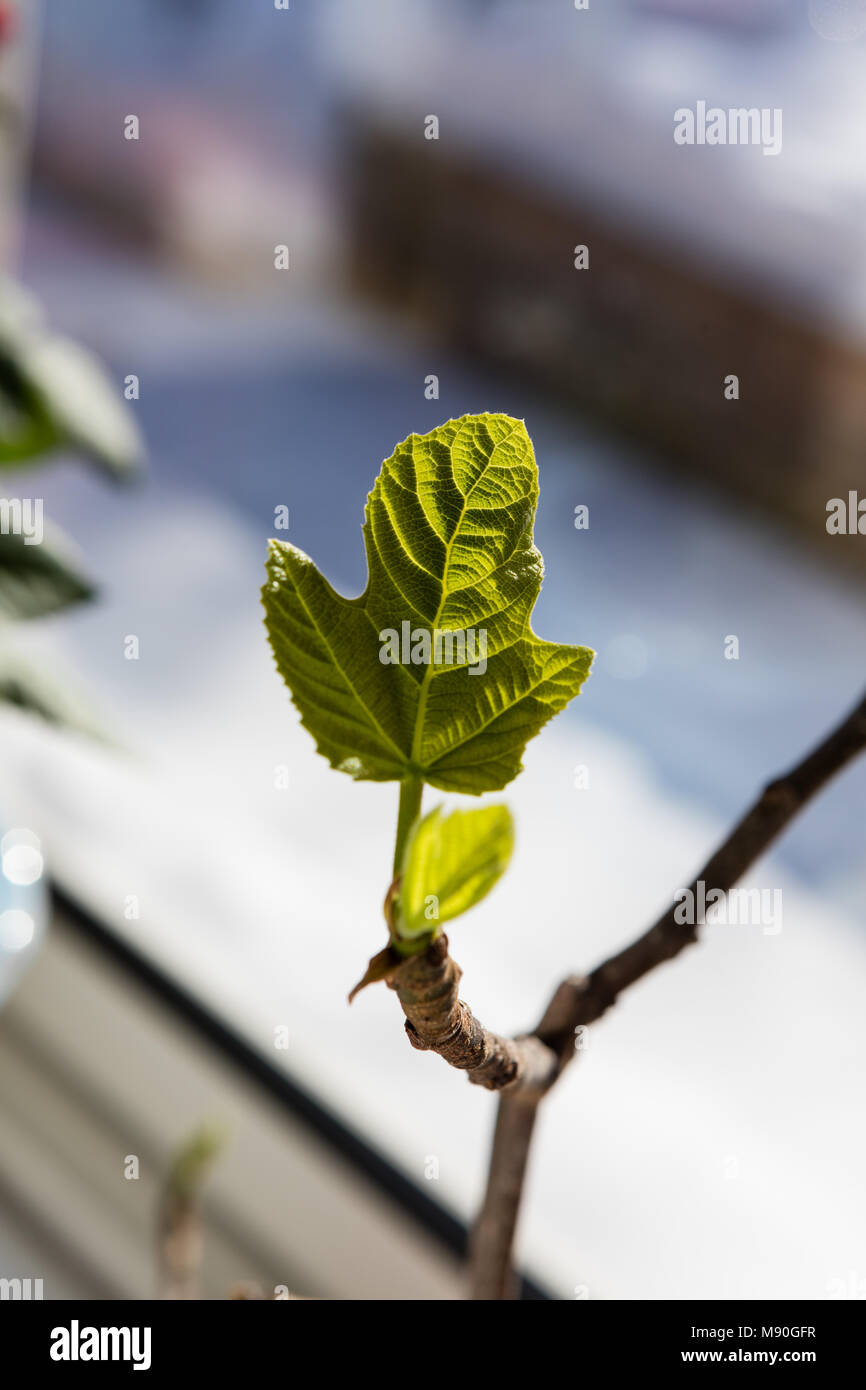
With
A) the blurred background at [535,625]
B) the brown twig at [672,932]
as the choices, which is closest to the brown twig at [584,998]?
the brown twig at [672,932]

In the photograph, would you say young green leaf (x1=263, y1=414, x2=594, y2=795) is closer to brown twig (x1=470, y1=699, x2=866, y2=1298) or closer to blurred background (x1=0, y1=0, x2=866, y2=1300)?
brown twig (x1=470, y1=699, x2=866, y2=1298)

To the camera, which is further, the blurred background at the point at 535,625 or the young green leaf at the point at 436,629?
the blurred background at the point at 535,625

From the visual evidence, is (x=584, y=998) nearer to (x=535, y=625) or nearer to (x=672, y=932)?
(x=672, y=932)

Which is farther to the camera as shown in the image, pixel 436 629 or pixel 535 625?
pixel 535 625

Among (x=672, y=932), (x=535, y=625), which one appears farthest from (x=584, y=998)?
(x=535, y=625)

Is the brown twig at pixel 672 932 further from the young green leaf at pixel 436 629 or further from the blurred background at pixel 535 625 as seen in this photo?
the blurred background at pixel 535 625

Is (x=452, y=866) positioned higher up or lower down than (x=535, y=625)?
lower down
